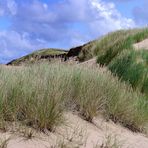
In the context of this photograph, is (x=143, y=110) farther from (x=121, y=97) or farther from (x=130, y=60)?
(x=130, y=60)

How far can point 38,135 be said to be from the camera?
8.15 metres

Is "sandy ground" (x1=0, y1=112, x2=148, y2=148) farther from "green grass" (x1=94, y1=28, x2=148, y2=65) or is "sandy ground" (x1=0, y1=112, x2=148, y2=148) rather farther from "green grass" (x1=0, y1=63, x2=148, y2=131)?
"green grass" (x1=94, y1=28, x2=148, y2=65)

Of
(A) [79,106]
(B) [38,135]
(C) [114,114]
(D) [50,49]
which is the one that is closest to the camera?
(B) [38,135]

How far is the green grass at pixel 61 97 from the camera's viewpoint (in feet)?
27.3

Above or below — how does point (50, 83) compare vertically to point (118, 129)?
above

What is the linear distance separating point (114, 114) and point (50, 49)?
45457 millimetres

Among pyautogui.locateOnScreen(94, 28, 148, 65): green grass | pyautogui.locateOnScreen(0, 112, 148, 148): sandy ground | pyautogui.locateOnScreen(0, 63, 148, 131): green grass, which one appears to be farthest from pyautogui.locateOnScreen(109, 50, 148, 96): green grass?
pyautogui.locateOnScreen(94, 28, 148, 65): green grass

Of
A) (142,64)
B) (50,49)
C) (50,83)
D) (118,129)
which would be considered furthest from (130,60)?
(50,49)

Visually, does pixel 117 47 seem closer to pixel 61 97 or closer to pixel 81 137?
pixel 61 97

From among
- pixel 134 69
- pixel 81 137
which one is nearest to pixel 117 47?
pixel 134 69

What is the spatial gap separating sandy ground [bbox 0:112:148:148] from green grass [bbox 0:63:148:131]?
0.64ft

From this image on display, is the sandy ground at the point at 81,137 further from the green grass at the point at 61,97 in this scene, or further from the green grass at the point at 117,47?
the green grass at the point at 117,47

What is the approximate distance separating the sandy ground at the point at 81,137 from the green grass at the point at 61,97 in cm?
19

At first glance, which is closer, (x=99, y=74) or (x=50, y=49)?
(x=99, y=74)
